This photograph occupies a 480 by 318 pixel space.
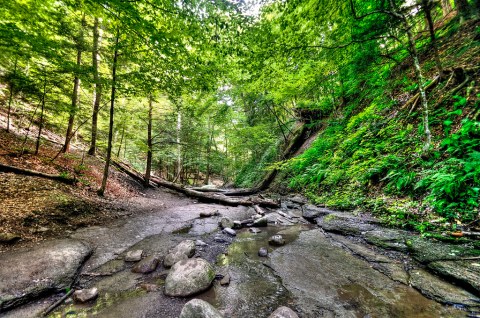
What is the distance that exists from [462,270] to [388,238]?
1156 mm

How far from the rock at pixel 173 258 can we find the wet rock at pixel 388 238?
3.43m

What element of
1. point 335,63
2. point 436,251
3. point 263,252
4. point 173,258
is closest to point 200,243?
point 173,258

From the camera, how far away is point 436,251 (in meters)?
2.66

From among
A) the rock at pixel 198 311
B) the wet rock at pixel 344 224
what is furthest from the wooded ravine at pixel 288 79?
the rock at pixel 198 311

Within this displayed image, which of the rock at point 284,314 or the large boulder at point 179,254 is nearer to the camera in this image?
the rock at point 284,314

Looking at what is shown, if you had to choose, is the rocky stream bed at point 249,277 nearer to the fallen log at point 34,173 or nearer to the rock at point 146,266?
the rock at point 146,266

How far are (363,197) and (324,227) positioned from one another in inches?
60.1

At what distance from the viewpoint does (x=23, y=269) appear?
2520mm

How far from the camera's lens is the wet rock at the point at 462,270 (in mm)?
2064

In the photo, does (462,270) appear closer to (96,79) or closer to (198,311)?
(198,311)

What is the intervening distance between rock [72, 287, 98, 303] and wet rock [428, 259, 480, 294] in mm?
4288

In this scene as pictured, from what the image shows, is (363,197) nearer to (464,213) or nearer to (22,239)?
(464,213)

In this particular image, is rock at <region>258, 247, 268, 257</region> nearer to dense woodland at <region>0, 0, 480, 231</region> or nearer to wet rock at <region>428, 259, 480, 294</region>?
wet rock at <region>428, 259, 480, 294</region>

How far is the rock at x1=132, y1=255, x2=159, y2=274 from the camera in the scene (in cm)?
297
